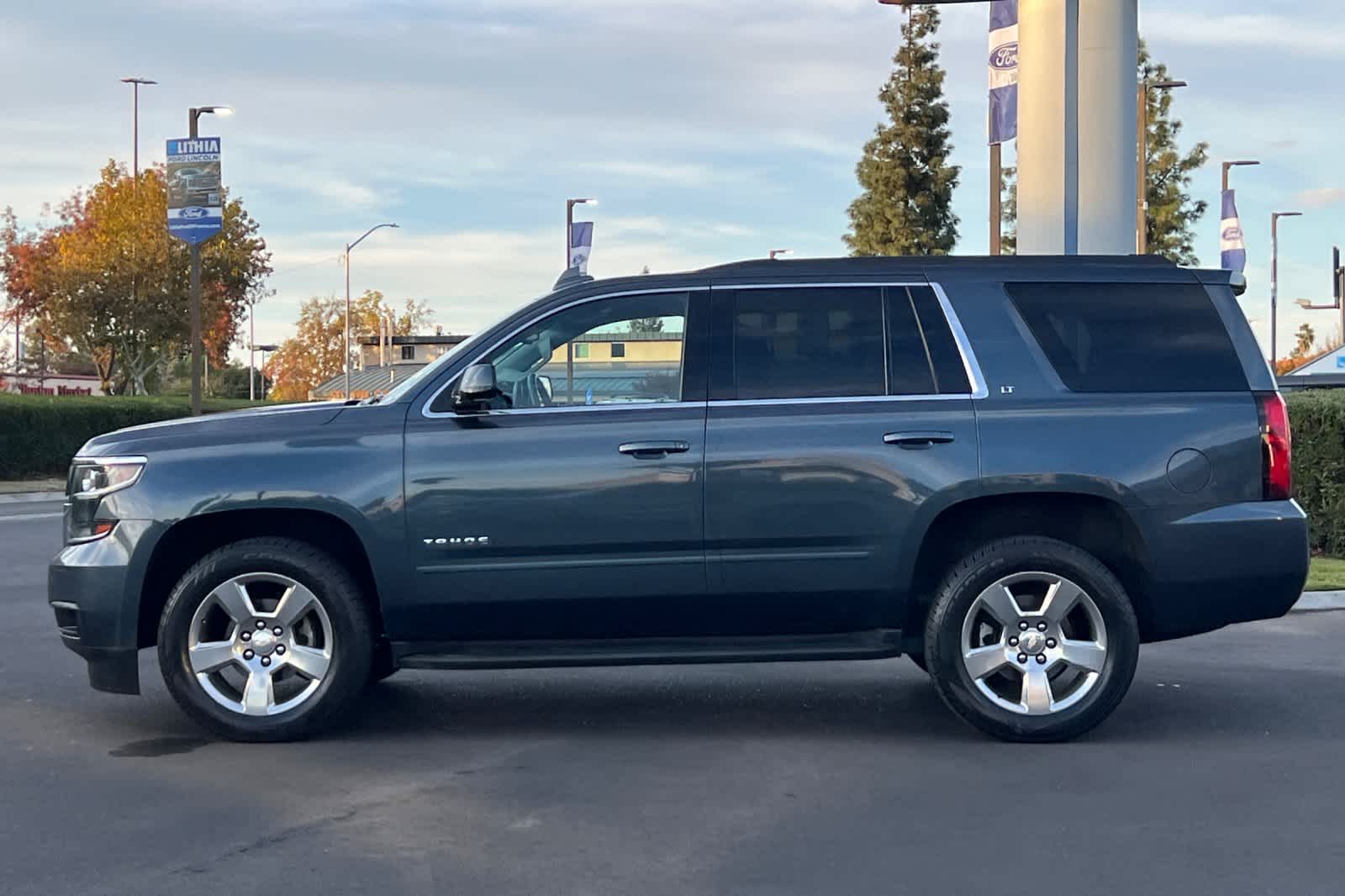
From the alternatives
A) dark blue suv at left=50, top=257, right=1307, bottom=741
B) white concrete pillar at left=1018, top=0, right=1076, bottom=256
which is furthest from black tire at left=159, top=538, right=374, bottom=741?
white concrete pillar at left=1018, top=0, right=1076, bottom=256

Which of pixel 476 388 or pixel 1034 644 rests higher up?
pixel 476 388

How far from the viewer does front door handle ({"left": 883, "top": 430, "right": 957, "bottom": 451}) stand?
689cm

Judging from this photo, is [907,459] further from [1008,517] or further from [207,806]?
[207,806]

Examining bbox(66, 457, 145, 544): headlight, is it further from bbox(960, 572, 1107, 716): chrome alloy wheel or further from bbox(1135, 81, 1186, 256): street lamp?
bbox(1135, 81, 1186, 256): street lamp

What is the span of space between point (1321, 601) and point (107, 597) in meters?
8.25

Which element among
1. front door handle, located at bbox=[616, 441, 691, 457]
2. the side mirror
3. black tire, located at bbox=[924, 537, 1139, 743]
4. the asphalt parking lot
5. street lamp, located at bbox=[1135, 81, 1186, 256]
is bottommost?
the asphalt parking lot

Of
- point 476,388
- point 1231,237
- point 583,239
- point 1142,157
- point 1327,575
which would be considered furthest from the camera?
point 1142,157

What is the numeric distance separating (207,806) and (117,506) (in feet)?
5.26

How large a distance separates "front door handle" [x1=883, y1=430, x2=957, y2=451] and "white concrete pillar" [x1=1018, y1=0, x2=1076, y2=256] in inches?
362

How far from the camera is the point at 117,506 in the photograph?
6.96 m

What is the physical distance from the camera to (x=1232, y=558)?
6.94m

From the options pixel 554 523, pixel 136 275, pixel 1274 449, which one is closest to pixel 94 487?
pixel 554 523

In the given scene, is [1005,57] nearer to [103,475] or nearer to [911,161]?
[103,475]

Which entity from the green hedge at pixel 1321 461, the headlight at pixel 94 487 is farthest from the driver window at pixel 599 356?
the green hedge at pixel 1321 461
